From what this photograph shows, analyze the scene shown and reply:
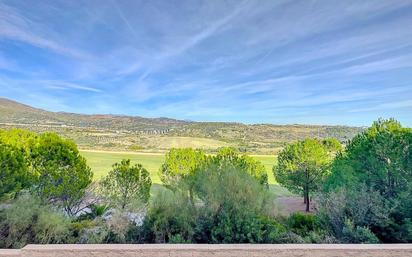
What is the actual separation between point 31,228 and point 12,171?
21.2ft

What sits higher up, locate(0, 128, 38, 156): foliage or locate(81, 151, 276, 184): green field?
locate(0, 128, 38, 156): foliage

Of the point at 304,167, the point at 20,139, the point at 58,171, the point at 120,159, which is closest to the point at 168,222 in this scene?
the point at 58,171

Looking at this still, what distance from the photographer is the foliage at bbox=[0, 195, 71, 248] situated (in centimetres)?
694

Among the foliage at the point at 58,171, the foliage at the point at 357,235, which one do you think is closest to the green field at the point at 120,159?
the foliage at the point at 58,171

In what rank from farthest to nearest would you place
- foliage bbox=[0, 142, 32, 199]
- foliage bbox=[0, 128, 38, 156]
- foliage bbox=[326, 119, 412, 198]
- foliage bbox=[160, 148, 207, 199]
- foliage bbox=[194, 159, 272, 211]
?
1. foliage bbox=[160, 148, 207, 199]
2. foliage bbox=[0, 128, 38, 156]
3. foliage bbox=[326, 119, 412, 198]
4. foliage bbox=[0, 142, 32, 199]
5. foliage bbox=[194, 159, 272, 211]

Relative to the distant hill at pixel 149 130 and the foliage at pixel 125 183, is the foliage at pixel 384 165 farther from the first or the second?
the distant hill at pixel 149 130

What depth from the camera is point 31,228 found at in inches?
288

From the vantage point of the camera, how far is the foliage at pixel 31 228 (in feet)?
22.8

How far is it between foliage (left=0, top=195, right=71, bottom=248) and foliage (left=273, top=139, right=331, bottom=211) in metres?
19.5

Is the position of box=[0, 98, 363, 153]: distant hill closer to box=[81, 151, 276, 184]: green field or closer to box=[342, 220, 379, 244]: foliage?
box=[81, 151, 276, 184]: green field

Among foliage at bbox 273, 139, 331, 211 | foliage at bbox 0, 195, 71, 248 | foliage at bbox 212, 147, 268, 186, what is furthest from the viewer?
foliage at bbox 273, 139, 331, 211

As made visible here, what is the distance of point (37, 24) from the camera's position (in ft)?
63.8

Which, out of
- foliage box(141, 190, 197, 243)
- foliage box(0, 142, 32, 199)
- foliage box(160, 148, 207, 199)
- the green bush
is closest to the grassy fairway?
foliage box(160, 148, 207, 199)

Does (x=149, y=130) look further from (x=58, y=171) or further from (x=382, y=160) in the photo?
(x=382, y=160)
